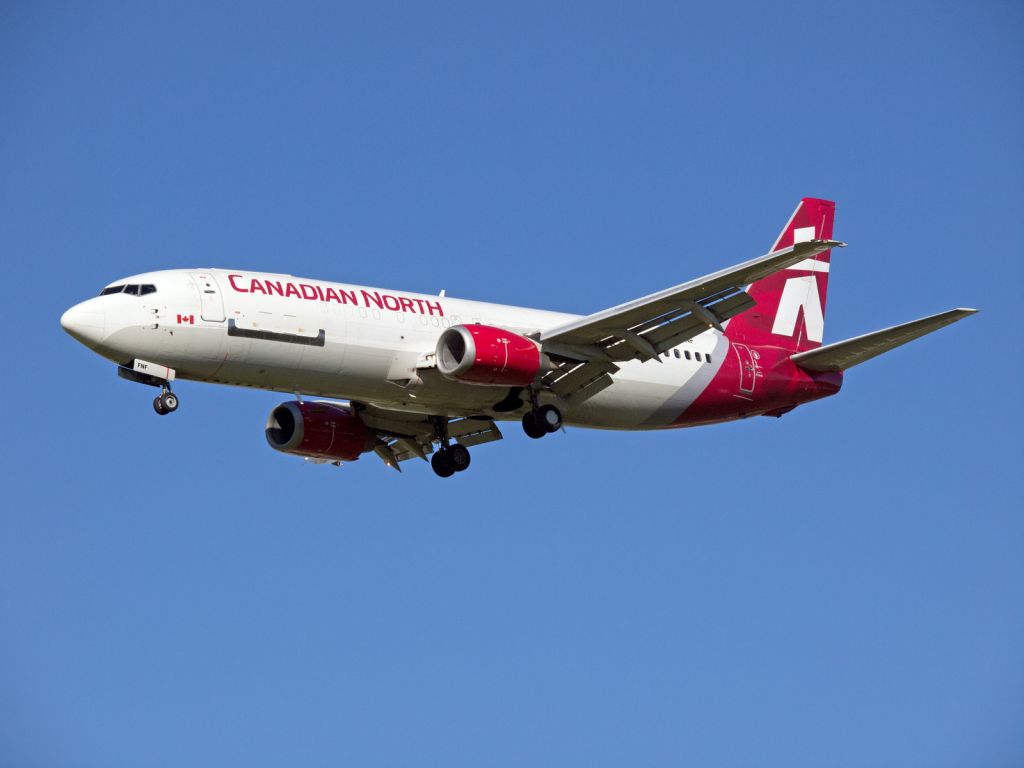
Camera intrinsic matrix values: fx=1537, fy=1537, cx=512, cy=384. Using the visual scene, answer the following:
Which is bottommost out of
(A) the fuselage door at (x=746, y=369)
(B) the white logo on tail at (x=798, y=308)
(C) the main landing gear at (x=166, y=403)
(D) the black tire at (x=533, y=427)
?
(C) the main landing gear at (x=166, y=403)

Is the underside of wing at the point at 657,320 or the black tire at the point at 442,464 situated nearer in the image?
the underside of wing at the point at 657,320

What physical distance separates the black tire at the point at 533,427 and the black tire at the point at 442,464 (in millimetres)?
→ 3812

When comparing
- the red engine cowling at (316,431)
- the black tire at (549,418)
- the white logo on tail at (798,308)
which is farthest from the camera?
the white logo on tail at (798,308)

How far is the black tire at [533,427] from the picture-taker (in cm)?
4150

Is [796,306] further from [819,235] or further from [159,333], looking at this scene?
[159,333]

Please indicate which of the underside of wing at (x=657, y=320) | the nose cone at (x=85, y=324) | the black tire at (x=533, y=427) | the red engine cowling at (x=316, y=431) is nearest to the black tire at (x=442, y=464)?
the red engine cowling at (x=316, y=431)

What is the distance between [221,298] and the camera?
124ft

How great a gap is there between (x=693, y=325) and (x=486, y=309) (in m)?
5.72

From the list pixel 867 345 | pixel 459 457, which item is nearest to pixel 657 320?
pixel 867 345

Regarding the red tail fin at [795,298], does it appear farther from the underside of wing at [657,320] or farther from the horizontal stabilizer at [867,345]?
the underside of wing at [657,320]

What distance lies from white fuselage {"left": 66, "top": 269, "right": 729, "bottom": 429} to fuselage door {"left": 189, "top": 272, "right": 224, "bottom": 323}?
0.08 ft

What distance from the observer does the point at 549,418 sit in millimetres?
41531

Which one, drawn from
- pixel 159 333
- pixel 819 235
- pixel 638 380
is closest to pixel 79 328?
pixel 159 333

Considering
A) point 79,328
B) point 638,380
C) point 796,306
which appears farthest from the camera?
point 796,306
